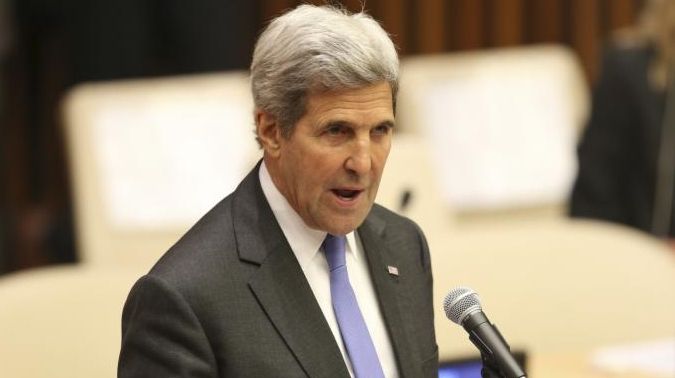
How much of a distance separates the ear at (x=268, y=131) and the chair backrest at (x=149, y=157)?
201 centimetres

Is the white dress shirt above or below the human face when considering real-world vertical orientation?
below

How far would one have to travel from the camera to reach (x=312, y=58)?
5.16ft

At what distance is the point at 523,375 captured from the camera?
1.52 meters

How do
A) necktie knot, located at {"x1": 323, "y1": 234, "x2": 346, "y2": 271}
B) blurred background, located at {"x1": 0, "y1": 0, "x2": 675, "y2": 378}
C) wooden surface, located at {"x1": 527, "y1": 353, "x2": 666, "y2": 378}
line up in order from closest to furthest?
necktie knot, located at {"x1": 323, "y1": 234, "x2": 346, "y2": 271}
wooden surface, located at {"x1": 527, "y1": 353, "x2": 666, "y2": 378}
blurred background, located at {"x1": 0, "y1": 0, "x2": 675, "y2": 378}

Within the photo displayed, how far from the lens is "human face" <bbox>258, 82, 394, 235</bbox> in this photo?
1.60m

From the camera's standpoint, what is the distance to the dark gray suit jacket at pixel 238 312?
157cm

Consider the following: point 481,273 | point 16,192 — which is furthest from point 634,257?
point 16,192

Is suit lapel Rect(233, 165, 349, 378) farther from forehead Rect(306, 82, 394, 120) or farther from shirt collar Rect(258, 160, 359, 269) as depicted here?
forehead Rect(306, 82, 394, 120)

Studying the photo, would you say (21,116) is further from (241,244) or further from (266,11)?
(241,244)

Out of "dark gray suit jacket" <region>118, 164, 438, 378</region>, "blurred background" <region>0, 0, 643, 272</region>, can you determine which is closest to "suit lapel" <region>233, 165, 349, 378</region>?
"dark gray suit jacket" <region>118, 164, 438, 378</region>

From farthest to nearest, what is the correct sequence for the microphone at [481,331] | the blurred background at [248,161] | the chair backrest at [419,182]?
the chair backrest at [419,182]
the blurred background at [248,161]
the microphone at [481,331]

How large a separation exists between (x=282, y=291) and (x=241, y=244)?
8 cm

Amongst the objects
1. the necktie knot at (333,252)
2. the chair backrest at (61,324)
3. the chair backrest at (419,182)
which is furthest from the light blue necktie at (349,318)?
the chair backrest at (419,182)

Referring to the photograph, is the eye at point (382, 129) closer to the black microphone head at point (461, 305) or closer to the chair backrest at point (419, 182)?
the black microphone head at point (461, 305)
